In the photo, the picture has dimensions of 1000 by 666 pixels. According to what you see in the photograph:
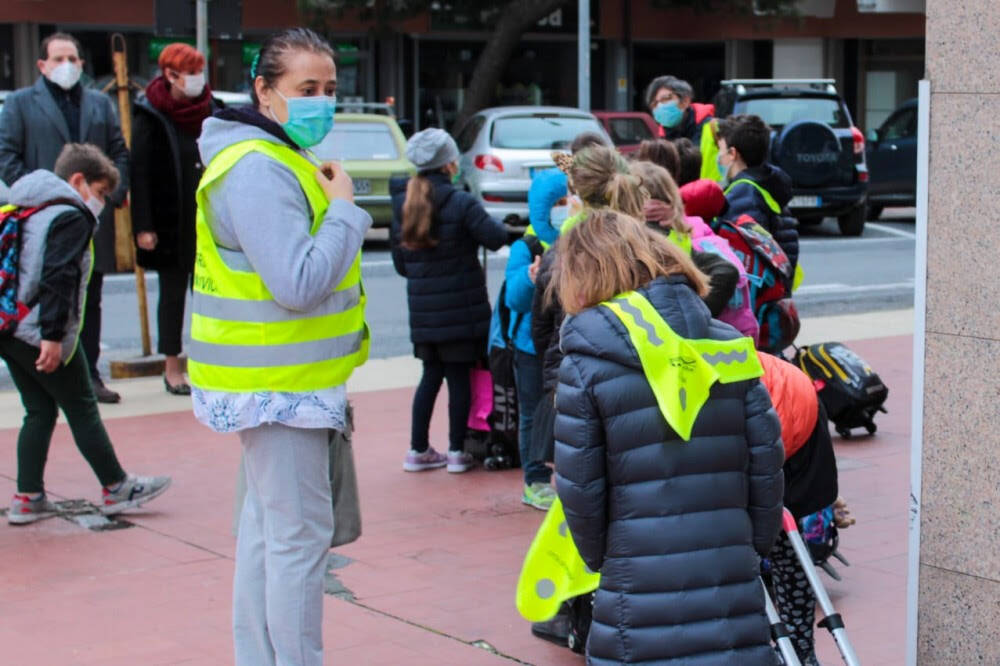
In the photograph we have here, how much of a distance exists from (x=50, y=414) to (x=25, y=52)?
2156 centimetres

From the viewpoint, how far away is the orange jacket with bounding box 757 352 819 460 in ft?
14.7

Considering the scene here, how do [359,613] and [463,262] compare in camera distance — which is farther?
[463,262]

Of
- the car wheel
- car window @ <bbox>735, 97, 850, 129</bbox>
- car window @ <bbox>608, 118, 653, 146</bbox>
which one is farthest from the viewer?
car window @ <bbox>608, 118, 653, 146</bbox>

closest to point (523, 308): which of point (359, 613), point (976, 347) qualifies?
point (359, 613)

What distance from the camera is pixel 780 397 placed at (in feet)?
14.6

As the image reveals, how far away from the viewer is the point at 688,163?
698 cm

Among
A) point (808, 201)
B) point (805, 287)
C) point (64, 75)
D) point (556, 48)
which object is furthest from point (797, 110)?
point (64, 75)

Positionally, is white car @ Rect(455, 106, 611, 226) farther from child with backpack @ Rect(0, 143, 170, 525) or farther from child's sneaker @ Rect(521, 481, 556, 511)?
child with backpack @ Rect(0, 143, 170, 525)

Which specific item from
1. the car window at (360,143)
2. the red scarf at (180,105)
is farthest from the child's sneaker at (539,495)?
the car window at (360,143)

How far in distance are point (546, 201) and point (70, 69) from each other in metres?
3.95

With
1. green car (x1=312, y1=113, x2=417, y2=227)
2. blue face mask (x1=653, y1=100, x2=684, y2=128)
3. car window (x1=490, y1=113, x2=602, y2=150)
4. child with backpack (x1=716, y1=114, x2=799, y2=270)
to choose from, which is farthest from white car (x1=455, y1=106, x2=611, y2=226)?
child with backpack (x1=716, y1=114, x2=799, y2=270)

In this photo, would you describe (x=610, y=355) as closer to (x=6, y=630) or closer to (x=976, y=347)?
(x=976, y=347)

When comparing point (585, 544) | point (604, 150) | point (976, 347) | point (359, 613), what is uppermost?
point (604, 150)

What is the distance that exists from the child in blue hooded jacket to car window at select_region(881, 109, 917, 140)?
16952mm
